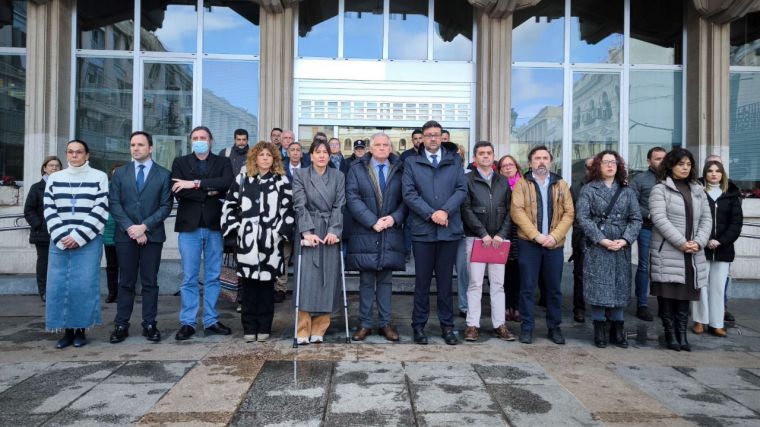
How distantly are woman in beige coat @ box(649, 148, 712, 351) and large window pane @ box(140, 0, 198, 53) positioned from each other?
8.46m

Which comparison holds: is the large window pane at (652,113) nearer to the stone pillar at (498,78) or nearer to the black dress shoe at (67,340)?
the stone pillar at (498,78)

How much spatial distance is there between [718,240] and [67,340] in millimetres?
6716

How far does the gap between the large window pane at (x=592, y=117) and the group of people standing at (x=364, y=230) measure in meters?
5.01

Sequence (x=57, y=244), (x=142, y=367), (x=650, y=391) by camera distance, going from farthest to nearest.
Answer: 1. (x=57, y=244)
2. (x=142, y=367)
3. (x=650, y=391)

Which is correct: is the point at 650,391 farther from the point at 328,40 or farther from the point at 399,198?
the point at 328,40

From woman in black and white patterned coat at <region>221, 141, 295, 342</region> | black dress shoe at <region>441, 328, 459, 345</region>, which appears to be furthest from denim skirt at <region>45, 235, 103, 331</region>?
black dress shoe at <region>441, 328, 459, 345</region>

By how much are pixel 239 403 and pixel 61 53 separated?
28.2 ft

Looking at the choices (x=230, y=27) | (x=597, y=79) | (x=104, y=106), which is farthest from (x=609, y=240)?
(x=104, y=106)

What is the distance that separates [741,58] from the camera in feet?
33.6

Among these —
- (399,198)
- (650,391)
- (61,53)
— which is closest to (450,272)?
(399,198)

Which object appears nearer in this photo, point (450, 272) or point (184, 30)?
point (450, 272)

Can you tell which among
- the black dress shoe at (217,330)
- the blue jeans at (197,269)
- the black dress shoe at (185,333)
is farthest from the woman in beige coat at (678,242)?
the black dress shoe at (185,333)

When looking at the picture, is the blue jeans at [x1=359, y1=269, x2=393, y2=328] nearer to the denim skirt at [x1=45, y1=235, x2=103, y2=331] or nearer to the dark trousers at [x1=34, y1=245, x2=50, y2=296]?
the denim skirt at [x1=45, y1=235, x2=103, y2=331]

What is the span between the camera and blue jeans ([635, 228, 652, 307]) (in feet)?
21.9
